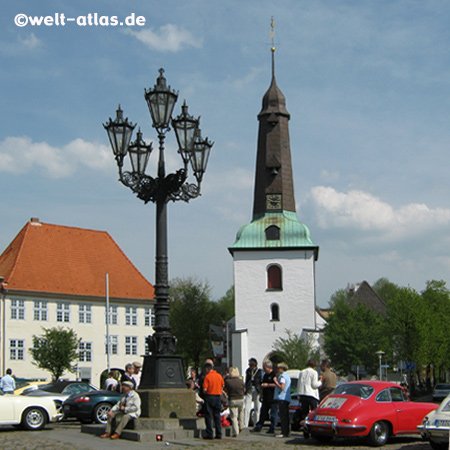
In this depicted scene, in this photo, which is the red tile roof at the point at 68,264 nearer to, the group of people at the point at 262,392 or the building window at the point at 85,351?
the building window at the point at 85,351

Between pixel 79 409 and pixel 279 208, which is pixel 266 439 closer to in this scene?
pixel 79 409

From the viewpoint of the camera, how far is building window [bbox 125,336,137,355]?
62219 mm

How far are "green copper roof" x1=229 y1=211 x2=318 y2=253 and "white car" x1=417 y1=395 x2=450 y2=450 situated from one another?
142 feet

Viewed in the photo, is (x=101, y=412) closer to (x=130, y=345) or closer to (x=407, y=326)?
(x=407, y=326)

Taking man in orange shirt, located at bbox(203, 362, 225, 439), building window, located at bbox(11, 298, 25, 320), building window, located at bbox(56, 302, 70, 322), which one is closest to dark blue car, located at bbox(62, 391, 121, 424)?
man in orange shirt, located at bbox(203, 362, 225, 439)

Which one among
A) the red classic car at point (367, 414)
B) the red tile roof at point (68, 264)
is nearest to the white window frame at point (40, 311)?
the red tile roof at point (68, 264)

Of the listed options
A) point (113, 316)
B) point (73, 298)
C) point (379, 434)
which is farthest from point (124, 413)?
point (113, 316)

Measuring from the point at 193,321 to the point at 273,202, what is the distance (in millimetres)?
19101

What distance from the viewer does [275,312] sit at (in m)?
57.4

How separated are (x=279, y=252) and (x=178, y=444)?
44.3 metres

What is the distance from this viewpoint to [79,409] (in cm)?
1934

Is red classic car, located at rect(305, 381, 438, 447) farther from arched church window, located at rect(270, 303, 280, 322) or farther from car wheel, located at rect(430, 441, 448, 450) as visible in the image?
arched church window, located at rect(270, 303, 280, 322)

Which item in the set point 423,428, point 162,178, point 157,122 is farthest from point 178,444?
point 157,122

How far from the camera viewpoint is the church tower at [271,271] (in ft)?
187
